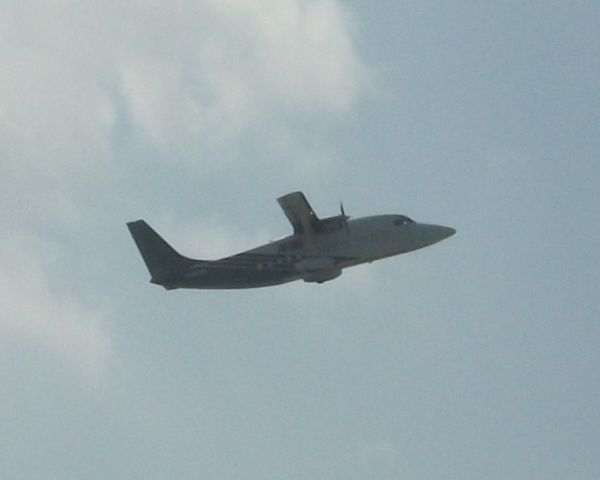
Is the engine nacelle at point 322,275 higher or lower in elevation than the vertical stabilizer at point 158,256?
lower

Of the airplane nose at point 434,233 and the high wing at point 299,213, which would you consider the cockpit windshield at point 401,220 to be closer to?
the airplane nose at point 434,233

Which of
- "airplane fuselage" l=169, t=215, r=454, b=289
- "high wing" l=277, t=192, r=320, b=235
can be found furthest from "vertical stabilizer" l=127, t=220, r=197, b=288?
"high wing" l=277, t=192, r=320, b=235

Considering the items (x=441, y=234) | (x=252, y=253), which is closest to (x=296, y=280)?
(x=252, y=253)

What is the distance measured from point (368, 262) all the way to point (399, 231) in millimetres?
2664

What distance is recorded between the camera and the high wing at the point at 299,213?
93812 millimetres

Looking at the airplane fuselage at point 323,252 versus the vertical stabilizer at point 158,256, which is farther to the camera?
the vertical stabilizer at point 158,256

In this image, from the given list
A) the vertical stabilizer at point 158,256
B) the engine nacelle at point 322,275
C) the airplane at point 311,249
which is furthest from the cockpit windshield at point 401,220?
the vertical stabilizer at point 158,256

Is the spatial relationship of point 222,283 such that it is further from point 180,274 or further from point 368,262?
point 368,262

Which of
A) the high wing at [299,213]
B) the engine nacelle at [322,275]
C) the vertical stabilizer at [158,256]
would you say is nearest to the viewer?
the high wing at [299,213]

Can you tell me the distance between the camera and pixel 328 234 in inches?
3713

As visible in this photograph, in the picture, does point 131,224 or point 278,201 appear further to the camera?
point 131,224

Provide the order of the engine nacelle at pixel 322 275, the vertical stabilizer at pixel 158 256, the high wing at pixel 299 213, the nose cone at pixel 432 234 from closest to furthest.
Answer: the high wing at pixel 299 213 < the engine nacelle at pixel 322 275 < the nose cone at pixel 432 234 < the vertical stabilizer at pixel 158 256

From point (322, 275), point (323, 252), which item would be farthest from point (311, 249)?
point (322, 275)

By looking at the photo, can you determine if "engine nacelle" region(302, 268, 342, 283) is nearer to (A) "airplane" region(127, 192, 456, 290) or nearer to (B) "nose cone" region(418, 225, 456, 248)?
(A) "airplane" region(127, 192, 456, 290)
